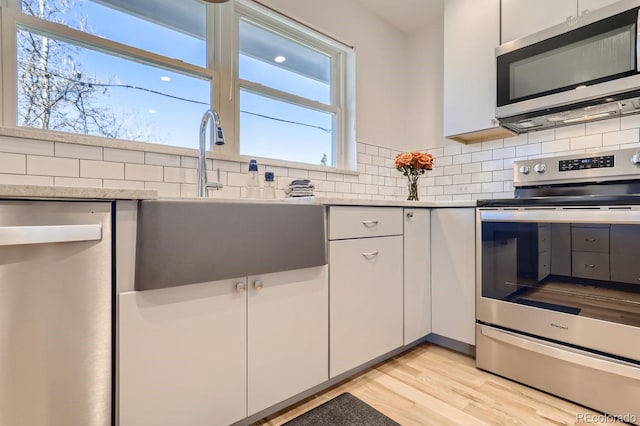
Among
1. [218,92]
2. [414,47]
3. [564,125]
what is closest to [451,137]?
[564,125]

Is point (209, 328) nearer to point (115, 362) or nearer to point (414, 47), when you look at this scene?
point (115, 362)

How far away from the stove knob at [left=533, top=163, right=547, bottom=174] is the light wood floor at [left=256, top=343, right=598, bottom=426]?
1.23m

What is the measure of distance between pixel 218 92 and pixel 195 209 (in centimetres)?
106

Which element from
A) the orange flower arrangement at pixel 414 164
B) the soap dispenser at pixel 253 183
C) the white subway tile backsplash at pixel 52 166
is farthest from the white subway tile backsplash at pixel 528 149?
the white subway tile backsplash at pixel 52 166

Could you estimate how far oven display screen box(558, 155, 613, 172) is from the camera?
1.72 metres

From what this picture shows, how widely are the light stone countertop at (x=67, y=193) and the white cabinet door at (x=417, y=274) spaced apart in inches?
Result: 55.3

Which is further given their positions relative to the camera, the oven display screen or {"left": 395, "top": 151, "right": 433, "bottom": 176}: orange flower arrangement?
{"left": 395, "top": 151, "right": 433, "bottom": 176}: orange flower arrangement

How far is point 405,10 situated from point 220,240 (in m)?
2.47

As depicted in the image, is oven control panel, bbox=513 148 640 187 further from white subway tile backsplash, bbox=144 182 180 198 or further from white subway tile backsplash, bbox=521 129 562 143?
white subway tile backsplash, bbox=144 182 180 198

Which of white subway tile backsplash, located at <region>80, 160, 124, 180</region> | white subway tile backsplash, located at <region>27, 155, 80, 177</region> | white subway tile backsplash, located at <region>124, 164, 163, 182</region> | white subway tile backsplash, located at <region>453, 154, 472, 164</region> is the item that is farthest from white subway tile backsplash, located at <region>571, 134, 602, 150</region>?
white subway tile backsplash, located at <region>27, 155, 80, 177</region>

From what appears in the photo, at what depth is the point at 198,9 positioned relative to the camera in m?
1.79

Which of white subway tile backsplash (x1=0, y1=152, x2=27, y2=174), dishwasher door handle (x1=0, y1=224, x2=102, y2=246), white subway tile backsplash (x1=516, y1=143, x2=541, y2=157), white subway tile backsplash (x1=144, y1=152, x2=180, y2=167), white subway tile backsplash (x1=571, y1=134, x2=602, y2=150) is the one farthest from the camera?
white subway tile backsplash (x1=516, y1=143, x2=541, y2=157)

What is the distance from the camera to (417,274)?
6.42 ft

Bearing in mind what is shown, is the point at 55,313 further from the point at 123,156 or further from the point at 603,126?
the point at 603,126
